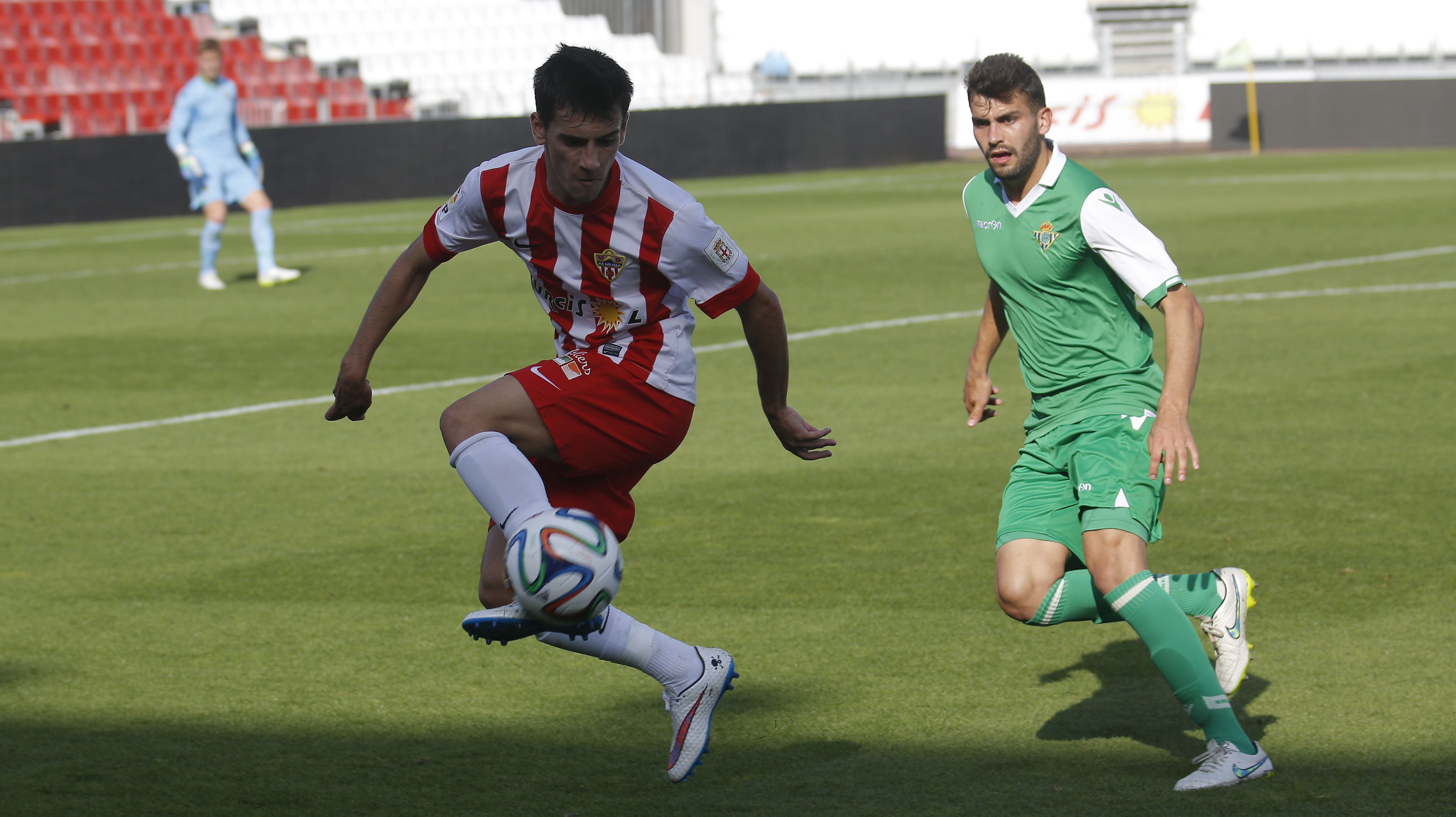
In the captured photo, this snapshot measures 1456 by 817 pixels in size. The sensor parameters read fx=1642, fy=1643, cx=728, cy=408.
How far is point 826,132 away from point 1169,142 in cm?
838

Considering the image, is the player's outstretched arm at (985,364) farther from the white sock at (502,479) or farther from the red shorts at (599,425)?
the white sock at (502,479)

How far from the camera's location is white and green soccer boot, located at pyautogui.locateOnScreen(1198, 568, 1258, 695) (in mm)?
4387

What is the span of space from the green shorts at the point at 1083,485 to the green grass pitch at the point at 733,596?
567 mm

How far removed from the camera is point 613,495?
4.34 metres

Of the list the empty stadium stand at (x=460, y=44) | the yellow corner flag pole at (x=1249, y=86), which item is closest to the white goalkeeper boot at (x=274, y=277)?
the empty stadium stand at (x=460, y=44)

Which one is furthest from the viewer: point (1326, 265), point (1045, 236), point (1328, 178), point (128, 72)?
point (128, 72)

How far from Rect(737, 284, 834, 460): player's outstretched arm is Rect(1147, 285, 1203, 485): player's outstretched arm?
834mm

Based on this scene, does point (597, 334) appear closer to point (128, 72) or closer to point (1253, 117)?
point (128, 72)

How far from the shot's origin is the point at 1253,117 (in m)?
32.4

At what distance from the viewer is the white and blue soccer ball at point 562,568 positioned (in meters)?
3.54

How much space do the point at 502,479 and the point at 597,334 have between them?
1.98ft

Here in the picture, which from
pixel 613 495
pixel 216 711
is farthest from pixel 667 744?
pixel 216 711

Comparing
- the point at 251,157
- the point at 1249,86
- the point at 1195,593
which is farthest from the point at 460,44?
the point at 1195,593

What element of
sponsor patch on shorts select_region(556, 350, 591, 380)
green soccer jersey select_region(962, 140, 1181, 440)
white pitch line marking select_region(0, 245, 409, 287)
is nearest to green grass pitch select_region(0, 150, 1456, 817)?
green soccer jersey select_region(962, 140, 1181, 440)
